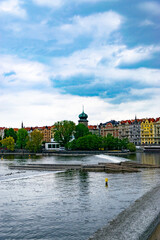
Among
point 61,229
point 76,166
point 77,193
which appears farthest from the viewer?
point 76,166

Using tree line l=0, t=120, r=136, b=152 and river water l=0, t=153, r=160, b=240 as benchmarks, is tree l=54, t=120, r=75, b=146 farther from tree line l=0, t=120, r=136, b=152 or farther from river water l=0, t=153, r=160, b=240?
river water l=0, t=153, r=160, b=240

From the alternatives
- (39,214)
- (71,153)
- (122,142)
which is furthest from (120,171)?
(122,142)

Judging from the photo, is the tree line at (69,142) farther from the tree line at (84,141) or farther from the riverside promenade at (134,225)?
the riverside promenade at (134,225)

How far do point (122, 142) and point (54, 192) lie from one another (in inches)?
5231

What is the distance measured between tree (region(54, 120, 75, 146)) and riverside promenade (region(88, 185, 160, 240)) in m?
149

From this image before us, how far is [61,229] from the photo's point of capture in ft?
64.8

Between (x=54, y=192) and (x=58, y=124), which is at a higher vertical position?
(x=58, y=124)

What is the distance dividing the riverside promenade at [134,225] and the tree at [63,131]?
148687mm

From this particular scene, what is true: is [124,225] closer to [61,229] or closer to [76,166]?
[61,229]

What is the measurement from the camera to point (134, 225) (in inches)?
674

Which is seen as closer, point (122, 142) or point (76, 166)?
point (76, 166)

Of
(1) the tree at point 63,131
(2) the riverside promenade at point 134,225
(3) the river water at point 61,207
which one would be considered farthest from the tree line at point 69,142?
(2) the riverside promenade at point 134,225

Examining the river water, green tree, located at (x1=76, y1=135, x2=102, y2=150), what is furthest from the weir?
green tree, located at (x1=76, y1=135, x2=102, y2=150)

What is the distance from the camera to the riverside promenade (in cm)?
1540
